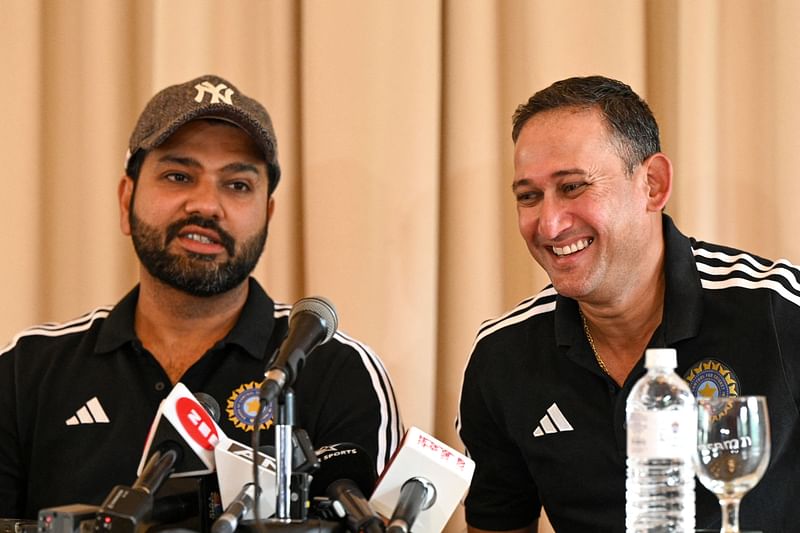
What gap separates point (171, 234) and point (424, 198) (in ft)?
2.44

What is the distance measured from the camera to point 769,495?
7.41 feet

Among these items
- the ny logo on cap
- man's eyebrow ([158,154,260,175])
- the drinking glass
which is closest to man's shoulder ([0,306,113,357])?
man's eyebrow ([158,154,260,175])

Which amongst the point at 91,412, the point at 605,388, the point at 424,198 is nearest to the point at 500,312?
the point at 424,198

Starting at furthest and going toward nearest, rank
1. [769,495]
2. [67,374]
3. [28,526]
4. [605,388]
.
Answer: [67,374]
[605,388]
[769,495]
[28,526]

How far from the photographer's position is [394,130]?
2982 mm

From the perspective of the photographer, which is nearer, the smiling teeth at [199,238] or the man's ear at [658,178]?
the man's ear at [658,178]

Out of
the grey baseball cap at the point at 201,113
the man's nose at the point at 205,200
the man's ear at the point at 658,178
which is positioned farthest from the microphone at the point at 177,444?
the man's ear at the point at 658,178

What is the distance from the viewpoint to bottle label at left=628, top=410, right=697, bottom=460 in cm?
160

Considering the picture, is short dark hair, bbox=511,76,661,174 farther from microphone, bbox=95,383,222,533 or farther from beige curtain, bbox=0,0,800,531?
microphone, bbox=95,383,222,533

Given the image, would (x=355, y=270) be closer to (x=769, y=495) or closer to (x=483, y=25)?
(x=483, y=25)

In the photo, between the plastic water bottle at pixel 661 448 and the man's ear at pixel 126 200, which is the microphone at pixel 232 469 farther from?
the man's ear at pixel 126 200

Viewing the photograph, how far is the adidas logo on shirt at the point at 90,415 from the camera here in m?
2.52

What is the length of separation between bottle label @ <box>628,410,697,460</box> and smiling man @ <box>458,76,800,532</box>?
0.69m

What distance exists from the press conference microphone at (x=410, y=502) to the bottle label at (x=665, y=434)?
0.34 m
